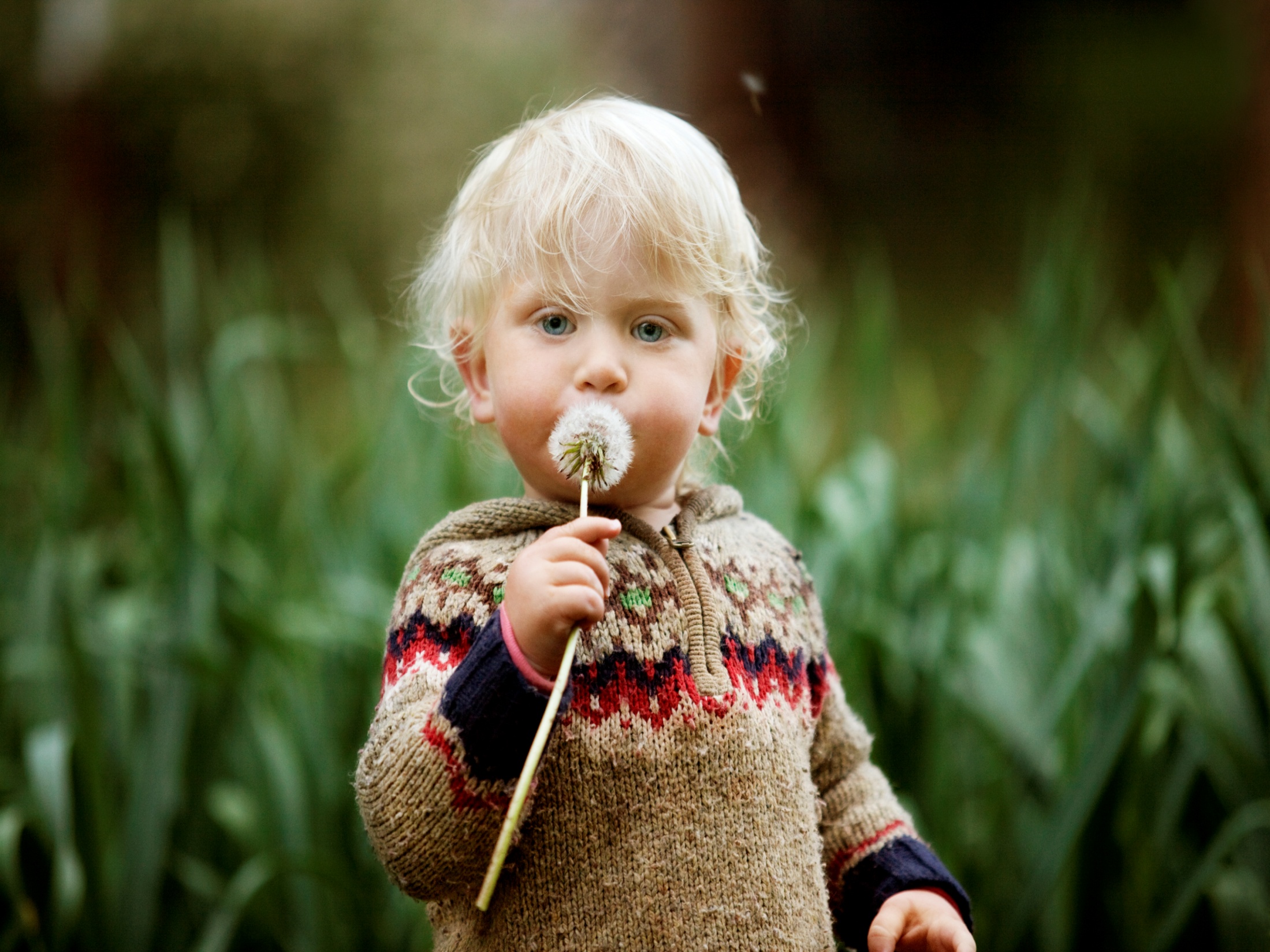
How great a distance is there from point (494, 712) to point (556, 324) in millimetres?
330

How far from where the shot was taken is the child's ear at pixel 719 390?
3.50 ft

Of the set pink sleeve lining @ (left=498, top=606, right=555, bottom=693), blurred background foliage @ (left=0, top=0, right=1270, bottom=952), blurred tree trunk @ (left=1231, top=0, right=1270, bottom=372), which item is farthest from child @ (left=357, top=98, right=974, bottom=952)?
blurred tree trunk @ (left=1231, top=0, right=1270, bottom=372)

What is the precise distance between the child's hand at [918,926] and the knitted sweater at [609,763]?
0.23ft

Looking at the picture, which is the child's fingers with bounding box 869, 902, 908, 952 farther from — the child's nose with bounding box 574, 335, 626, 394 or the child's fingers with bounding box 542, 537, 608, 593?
the child's nose with bounding box 574, 335, 626, 394

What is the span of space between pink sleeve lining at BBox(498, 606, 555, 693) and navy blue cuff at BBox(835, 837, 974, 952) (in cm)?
42

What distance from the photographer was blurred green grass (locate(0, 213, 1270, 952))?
5.45 ft

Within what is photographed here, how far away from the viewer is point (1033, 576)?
2021 mm

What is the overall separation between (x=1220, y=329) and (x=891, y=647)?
3.80 meters

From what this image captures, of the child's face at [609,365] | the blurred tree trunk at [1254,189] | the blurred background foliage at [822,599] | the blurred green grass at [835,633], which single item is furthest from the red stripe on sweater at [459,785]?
the blurred tree trunk at [1254,189]

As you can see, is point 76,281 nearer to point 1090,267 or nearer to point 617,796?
point 617,796

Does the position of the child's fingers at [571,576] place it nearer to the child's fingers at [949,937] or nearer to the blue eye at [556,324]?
the blue eye at [556,324]

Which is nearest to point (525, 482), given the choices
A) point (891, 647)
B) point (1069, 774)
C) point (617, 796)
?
point (617, 796)

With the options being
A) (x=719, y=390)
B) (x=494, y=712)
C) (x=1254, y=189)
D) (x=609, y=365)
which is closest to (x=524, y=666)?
(x=494, y=712)

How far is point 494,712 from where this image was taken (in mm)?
811
